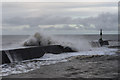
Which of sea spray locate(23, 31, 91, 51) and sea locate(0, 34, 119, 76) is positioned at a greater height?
sea spray locate(23, 31, 91, 51)

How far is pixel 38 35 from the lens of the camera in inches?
687

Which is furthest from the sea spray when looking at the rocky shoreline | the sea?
the rocky shoreline

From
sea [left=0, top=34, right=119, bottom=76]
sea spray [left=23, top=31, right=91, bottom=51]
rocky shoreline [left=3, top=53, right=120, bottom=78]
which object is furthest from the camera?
sea spray [left=23, top=31, right=91, bottom=51]

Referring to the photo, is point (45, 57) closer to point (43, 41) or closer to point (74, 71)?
point (74, 71)

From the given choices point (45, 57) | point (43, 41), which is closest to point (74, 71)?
point (45, 57)

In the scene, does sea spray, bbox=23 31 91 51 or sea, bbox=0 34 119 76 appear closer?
sea, bbox=0 34 119 76

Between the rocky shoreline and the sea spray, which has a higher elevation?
the sea spray

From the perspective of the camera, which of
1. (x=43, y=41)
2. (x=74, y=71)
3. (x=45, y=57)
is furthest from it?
(x=43, y=41)

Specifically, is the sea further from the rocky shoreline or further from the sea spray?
the rocky shoreline

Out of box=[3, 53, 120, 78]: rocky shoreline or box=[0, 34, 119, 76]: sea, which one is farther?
box=[0, 34, 119, 76]: sea

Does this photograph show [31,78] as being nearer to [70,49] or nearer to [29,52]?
[29,52]

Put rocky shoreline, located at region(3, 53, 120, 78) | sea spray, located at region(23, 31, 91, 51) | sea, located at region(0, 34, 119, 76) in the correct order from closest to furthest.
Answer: rocky shoreline, located at region(3, 53, 120, 78)
sea, located at region(0, 34, 119, 76)
sea spray, located at region(23, 31, 91, 51)

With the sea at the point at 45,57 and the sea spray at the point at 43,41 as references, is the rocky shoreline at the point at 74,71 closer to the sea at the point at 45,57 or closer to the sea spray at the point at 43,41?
the sea at the point at 45,57

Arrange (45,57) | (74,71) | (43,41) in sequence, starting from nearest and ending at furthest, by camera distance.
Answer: (74,71)
(45,57)
(43,41)
